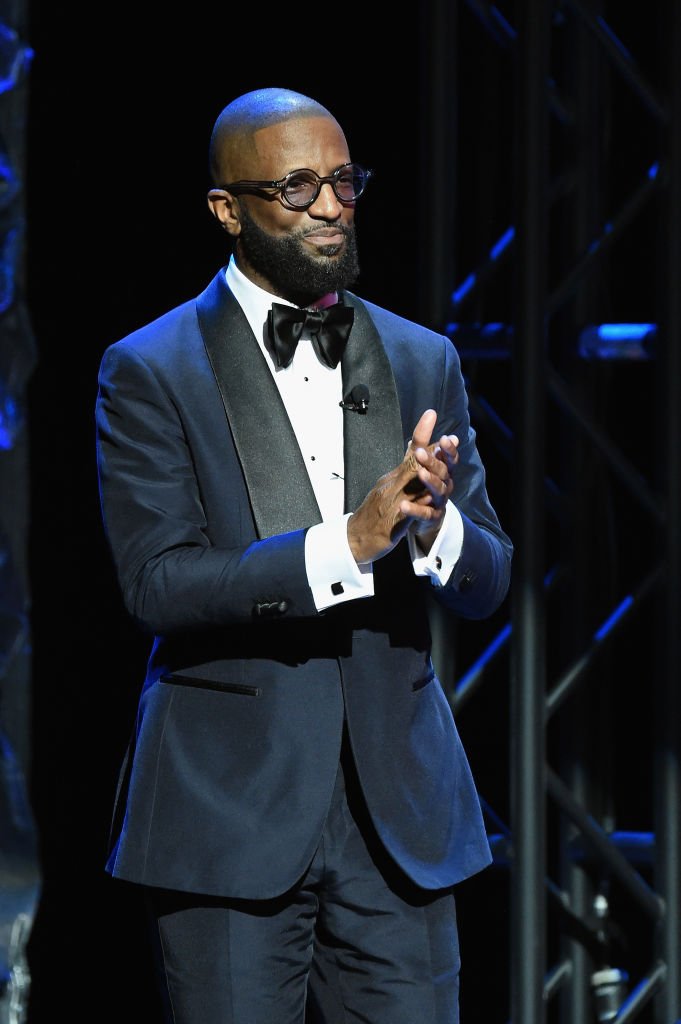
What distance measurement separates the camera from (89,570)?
11.3ft

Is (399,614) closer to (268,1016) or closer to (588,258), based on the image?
(268,1016)

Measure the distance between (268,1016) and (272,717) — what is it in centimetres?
40

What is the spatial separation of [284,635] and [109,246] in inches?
51.1

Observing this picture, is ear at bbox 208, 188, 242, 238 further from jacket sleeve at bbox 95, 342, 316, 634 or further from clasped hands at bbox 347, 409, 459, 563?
clasped hands at bbox 347, 409, 459, 563

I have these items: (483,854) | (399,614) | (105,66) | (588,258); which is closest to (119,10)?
(105,66)

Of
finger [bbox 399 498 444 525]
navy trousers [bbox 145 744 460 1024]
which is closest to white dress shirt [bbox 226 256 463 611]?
finger [bbox 399 498 444 525]

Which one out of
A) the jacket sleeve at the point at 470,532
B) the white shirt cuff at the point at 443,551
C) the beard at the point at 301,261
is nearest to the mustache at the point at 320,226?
the beard at the point at 301,261

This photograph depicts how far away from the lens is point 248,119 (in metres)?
2.43

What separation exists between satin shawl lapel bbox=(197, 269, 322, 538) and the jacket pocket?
0.66 feet

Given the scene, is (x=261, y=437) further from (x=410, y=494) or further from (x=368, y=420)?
(x=410, y=494)

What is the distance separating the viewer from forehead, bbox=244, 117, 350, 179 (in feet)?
7.81

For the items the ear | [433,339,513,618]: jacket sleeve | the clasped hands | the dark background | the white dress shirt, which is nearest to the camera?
the clasped hands

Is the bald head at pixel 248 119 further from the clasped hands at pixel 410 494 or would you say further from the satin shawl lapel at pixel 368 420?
the clasped hands at pixel 410 494

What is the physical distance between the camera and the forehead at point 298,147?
93.7 inches
